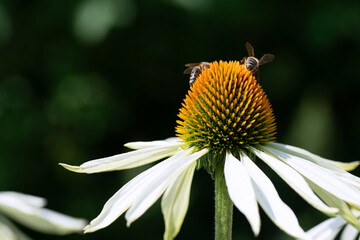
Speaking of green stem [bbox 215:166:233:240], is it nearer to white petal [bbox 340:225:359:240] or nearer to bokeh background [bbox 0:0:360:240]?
white petal [bbox 340:225:359:240]

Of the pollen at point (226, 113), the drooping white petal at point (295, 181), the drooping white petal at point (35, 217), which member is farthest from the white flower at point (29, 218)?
the drooping white petal at point (295, 181)

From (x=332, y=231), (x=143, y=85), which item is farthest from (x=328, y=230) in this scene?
(x=143, y=85)

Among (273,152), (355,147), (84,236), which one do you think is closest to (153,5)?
(84,236)

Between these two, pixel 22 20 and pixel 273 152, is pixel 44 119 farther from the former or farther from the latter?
pixel 273 152

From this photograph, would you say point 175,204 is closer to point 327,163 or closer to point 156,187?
point 156,187

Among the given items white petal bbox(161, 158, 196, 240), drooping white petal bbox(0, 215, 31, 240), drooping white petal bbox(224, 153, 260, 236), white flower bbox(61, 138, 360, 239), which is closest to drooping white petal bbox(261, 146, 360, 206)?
white flower bbox(61, 138, 360, 239)
